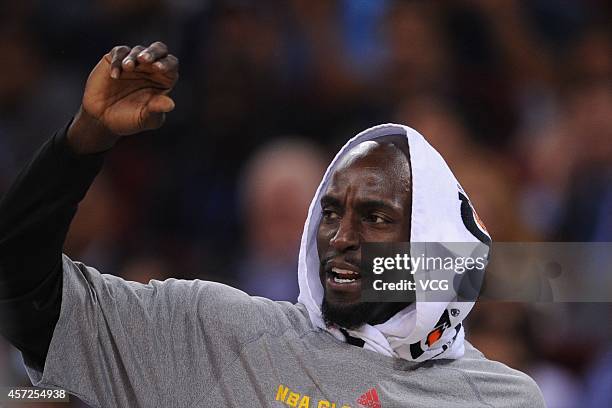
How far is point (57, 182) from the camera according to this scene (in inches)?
65.6

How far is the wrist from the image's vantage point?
66.8 inches

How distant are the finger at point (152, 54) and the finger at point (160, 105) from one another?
8 centimetres

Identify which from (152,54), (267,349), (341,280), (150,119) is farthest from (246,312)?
(152,54)

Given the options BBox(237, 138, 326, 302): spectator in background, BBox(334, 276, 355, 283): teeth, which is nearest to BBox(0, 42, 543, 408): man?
BBox(334, 276, 355, 283): teeth

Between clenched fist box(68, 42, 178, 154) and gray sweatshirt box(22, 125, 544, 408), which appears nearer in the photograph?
clenched fist box(68, 42, 178, 154)

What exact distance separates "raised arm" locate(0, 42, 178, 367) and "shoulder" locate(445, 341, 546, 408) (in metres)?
0.75

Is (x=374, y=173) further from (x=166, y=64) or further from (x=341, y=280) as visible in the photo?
(x=166, y=64)

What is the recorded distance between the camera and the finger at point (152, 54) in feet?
5.27

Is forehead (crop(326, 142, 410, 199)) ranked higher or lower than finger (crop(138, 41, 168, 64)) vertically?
lower

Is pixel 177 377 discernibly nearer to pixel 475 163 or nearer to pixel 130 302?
pixel 130 302

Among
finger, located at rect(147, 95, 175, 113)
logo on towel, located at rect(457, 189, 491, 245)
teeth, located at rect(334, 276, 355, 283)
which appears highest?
finger, located at rect(147, 95, 175, 113)

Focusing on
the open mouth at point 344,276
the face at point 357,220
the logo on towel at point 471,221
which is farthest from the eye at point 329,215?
the logo on towel at point 471,221

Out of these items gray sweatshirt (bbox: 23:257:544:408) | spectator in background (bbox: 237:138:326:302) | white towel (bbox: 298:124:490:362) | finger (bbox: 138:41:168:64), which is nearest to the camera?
finger (bbox: 138:41:168:64)

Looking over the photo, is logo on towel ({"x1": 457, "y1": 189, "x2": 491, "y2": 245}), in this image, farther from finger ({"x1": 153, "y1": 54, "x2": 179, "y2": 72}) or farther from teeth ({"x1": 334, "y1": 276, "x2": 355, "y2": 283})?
finger ({"x1": 153, "y1": 54, "x2": 179, "y2": 72})
